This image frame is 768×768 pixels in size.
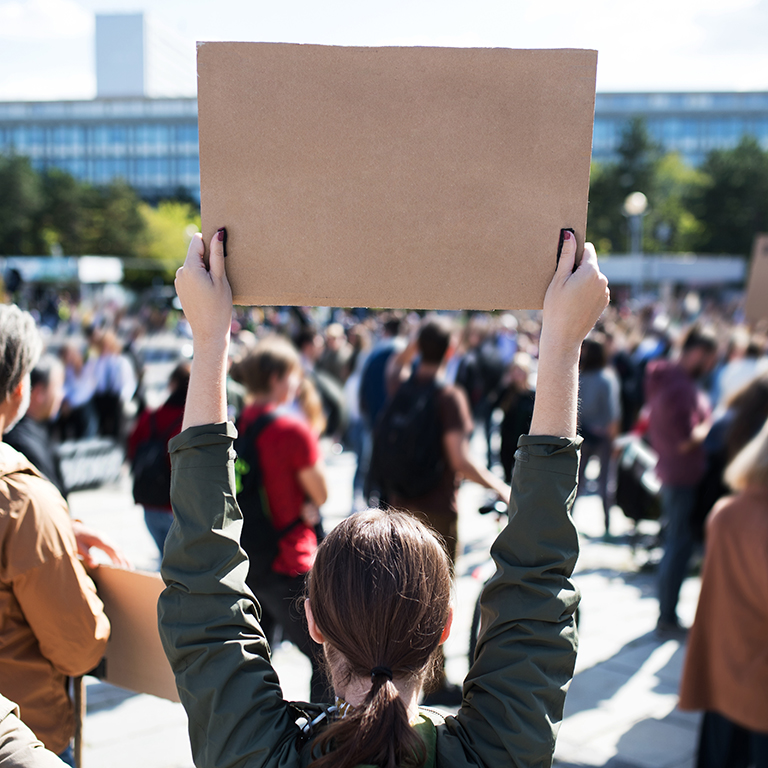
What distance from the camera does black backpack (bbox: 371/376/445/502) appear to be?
4.25m

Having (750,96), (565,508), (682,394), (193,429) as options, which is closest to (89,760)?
(193,429)

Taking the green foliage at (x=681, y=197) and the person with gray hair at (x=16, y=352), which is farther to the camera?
the green foliage at (x=681, y=197)

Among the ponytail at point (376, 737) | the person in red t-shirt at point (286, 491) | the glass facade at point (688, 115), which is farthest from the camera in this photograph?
the glass facade at point (688, 115)

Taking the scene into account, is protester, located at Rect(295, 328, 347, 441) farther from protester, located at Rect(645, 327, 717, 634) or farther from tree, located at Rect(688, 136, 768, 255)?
tree, located at Rect(688, 136, 768, 255)

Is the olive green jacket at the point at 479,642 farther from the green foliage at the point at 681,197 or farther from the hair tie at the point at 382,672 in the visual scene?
the green foliage at the point at 681,197

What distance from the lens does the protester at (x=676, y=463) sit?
5.14m

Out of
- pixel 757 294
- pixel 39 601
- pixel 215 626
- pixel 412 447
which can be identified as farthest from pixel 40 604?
pixel 757 294

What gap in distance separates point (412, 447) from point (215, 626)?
2974 millimetres

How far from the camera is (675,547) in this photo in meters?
5.13

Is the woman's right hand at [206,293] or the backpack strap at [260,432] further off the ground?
the woman's right hand at [206,293]

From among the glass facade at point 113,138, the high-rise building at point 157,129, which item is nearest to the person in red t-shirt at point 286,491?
the high-rise building at point 157,129

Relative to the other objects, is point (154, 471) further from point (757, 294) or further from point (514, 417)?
point (757, 294)

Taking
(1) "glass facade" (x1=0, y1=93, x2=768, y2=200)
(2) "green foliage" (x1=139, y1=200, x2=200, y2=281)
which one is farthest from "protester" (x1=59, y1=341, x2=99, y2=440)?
(1) "glass facade" (x1=0, y1=93, x2=768, y2=200)

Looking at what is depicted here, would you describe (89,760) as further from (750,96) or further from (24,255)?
(750,96)
